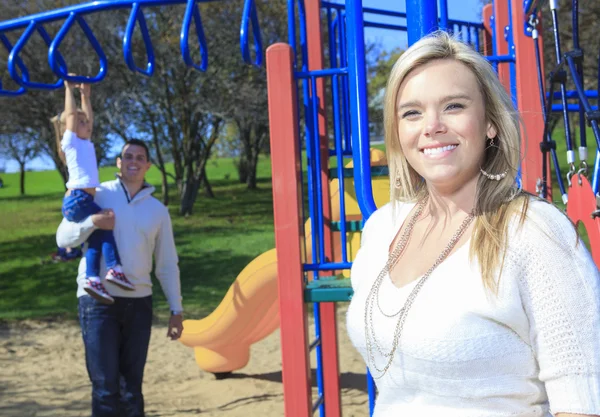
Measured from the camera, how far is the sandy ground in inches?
210

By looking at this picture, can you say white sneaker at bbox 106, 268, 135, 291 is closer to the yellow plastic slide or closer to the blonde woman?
the yellow plastic slide

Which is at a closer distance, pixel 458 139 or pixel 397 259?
pixel 458 139

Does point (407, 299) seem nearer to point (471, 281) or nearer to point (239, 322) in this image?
point (471, 281)

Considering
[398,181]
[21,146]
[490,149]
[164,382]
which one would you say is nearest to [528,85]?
[398,181]

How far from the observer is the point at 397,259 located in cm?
140

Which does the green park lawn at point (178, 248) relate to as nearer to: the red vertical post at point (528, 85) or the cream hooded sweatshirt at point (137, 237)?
the cream hooded sweatshirt at point (137, 237)

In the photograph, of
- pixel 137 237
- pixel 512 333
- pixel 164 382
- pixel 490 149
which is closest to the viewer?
pixel 512 333

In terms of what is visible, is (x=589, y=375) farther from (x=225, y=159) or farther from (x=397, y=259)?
(x=225, y=159)

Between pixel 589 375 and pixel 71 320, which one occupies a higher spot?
pixel 589 375

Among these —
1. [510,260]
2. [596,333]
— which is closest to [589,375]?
[596,333]

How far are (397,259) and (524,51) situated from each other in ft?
5.74

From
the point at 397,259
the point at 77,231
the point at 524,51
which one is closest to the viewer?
the point at 397,259

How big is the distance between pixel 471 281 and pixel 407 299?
129 mm

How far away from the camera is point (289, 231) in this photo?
262cm
